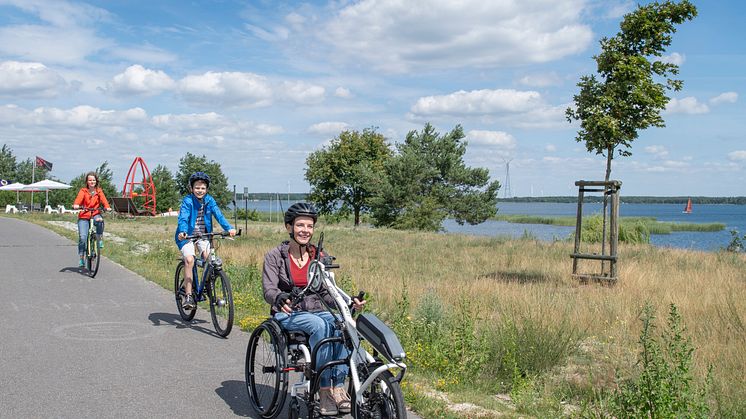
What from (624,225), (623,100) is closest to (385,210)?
(624,225)

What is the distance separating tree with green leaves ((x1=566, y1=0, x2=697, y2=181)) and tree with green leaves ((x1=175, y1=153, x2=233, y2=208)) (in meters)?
94.6

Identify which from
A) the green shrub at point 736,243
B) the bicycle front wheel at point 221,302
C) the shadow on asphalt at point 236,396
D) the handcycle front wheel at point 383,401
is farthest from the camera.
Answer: the green shrub at point 736,243

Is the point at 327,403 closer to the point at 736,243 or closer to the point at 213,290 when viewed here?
the point at 213,290

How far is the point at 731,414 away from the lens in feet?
16.0

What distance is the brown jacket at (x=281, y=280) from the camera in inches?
192

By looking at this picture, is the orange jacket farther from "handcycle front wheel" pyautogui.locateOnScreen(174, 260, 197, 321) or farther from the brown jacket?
the brown jacket

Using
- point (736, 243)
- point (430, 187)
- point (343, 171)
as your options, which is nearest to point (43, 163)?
point (343, 171)

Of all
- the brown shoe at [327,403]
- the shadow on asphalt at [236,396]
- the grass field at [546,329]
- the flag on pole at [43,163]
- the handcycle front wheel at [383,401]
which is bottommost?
the shadow on asphalt at [236,396]

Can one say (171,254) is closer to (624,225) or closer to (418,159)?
(624,225)

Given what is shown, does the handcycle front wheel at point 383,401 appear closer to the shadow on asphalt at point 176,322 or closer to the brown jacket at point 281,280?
the brown jacket at point 281,280

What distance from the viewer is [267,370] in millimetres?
4996

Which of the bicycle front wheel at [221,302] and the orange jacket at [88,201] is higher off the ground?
the orange jacket at [88,201]

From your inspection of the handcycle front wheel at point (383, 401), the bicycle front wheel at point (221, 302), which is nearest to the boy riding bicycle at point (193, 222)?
the bicycle front wheel at point (221, 302)

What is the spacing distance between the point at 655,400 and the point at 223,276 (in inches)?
206
